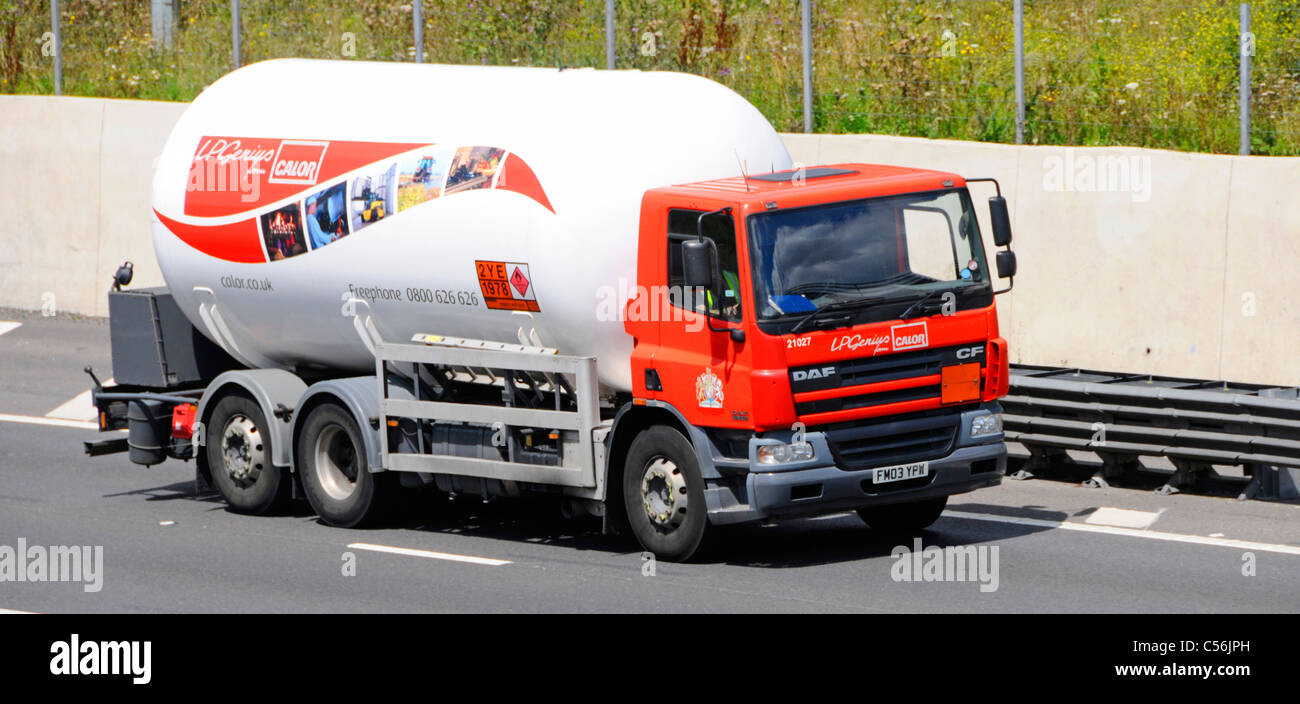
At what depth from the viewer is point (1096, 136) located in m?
20.0

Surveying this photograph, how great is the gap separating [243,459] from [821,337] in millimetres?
5457

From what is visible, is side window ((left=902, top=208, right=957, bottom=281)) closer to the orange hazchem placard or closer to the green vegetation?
the orange hazchem placard

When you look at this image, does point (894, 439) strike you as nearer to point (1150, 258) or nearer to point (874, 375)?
point (874, 375)

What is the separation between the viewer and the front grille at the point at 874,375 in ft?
39.0

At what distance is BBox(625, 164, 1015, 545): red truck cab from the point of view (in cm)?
1185

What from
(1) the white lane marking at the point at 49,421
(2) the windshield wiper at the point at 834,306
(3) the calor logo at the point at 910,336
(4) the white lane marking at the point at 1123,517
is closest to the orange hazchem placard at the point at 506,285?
(2) the windshield wiper at the point at 834,306

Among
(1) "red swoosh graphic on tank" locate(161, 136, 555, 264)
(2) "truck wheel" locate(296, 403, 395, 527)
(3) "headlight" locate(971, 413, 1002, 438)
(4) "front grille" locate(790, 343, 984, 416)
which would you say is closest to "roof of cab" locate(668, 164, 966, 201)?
(4) "front grille" locate(790, 343, 984, 416)

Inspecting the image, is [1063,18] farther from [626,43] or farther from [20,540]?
[20,540]

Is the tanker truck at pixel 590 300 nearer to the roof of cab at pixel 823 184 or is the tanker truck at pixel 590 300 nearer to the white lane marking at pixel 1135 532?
the roof of cab at pixel 823 184

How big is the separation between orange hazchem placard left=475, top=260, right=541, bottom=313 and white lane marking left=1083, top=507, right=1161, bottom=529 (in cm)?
448

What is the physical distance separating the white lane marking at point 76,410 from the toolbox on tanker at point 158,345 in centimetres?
348

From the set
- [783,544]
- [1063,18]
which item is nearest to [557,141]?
[783,544]

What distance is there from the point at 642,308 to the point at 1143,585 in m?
3.60

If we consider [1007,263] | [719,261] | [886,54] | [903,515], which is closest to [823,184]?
[719,261]
